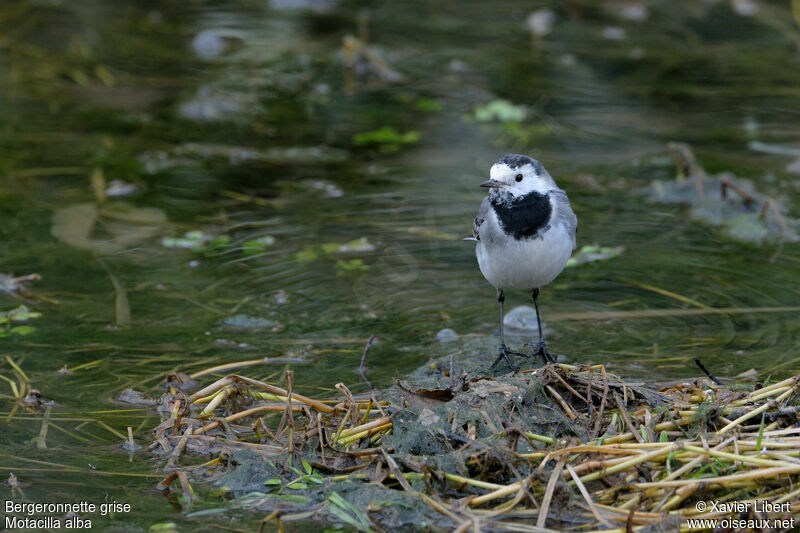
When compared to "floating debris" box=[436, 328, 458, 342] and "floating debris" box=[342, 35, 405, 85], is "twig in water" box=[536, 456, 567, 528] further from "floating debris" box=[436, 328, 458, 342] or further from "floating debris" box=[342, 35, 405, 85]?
"floating debris" box=[342, 35, 405, 85]

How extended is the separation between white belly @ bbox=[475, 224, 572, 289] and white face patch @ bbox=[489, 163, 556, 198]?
178 mm

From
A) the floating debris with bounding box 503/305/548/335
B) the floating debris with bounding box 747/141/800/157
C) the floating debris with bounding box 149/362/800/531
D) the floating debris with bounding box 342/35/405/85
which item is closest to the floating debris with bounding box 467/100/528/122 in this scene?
the floating debris with bounding box 342/35/405/85

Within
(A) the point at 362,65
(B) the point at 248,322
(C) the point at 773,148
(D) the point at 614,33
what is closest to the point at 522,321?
(B) the point at 248,322

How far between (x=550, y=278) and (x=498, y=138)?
398 centimetres

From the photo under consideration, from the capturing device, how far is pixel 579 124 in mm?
8969

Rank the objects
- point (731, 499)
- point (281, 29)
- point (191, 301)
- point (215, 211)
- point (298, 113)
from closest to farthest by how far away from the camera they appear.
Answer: point (731, 499), point (191, 301), point (215, 211), point (298, 113), point (281, 29)

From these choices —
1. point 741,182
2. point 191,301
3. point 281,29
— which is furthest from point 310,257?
point 281,29

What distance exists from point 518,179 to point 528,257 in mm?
391

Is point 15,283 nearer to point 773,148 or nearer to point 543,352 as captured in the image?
point 543,352

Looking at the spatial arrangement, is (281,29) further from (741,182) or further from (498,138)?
(741,182)

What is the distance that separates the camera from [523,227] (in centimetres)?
451

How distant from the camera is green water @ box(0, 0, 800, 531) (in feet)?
16.5

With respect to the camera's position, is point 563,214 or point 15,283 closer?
point 563,214

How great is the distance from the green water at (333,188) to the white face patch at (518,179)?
0.86 m
